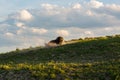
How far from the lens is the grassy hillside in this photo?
21234 mm

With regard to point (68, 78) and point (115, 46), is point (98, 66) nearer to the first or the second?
point (68, 78)

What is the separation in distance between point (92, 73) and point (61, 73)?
4.81ft

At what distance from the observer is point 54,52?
30688 millimetres

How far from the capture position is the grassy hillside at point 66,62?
2123 cm

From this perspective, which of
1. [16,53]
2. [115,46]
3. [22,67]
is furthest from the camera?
[16,53]

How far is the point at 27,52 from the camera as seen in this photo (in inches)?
1278

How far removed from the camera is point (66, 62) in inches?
1023

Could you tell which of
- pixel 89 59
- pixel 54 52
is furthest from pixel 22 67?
pixel 54 52

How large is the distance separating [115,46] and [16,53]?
23.5ft

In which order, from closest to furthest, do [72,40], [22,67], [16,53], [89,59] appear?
1. [22,67]
2. [89,59]
3. [16,53]
4. [72,40]

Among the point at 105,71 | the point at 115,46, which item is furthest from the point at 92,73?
the point at 115,46

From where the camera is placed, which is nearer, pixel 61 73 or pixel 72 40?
pixel 61 73

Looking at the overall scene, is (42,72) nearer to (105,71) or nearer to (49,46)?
(105,71)

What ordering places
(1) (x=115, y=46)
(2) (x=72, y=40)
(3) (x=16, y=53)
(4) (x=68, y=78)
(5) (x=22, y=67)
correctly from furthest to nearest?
(2) (x=72, y=40)
(3) (x=16, y=53)
(1) (x=115, y=46)
(5) (x=22, y=67)
(4) (x=68, y=78)
